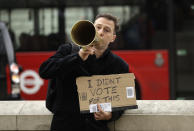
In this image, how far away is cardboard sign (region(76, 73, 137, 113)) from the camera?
9.11 feet

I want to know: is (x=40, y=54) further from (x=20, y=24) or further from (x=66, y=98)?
(x=66, y=98)

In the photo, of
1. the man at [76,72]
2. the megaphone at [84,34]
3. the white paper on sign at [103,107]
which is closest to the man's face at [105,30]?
the man at [76,72]

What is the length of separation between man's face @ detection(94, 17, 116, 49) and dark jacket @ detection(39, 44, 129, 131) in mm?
75

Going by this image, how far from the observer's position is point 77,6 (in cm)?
812

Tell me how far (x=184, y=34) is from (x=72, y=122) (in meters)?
5.59

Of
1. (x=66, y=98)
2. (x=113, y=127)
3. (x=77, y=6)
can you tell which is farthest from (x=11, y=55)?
(x=66, y=98)

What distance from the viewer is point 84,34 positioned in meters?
2.58

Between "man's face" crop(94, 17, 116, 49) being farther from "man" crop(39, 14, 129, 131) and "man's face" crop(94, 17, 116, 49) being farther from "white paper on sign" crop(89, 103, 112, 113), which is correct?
"white paper on sign" crop(89, 103, 112, 113)

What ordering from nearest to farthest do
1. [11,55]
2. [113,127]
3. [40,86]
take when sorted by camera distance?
1. [113,127]
2. [11,55]
3. [40,86]

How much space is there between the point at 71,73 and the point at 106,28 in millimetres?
395

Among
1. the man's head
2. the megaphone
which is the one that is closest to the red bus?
the man's head

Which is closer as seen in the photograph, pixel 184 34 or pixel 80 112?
pixel 80 112

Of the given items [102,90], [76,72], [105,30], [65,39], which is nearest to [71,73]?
[76,72]

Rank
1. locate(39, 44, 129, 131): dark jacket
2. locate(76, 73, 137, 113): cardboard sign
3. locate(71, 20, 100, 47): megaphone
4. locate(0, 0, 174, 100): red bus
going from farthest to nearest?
locate(0, 0, 174, 100): red bus < locate(76, 73, 137, 113): cardboard sign < locate(39, 44, 129, 131): dark jacket < locate(71, 20, 100, 47): megaphone
